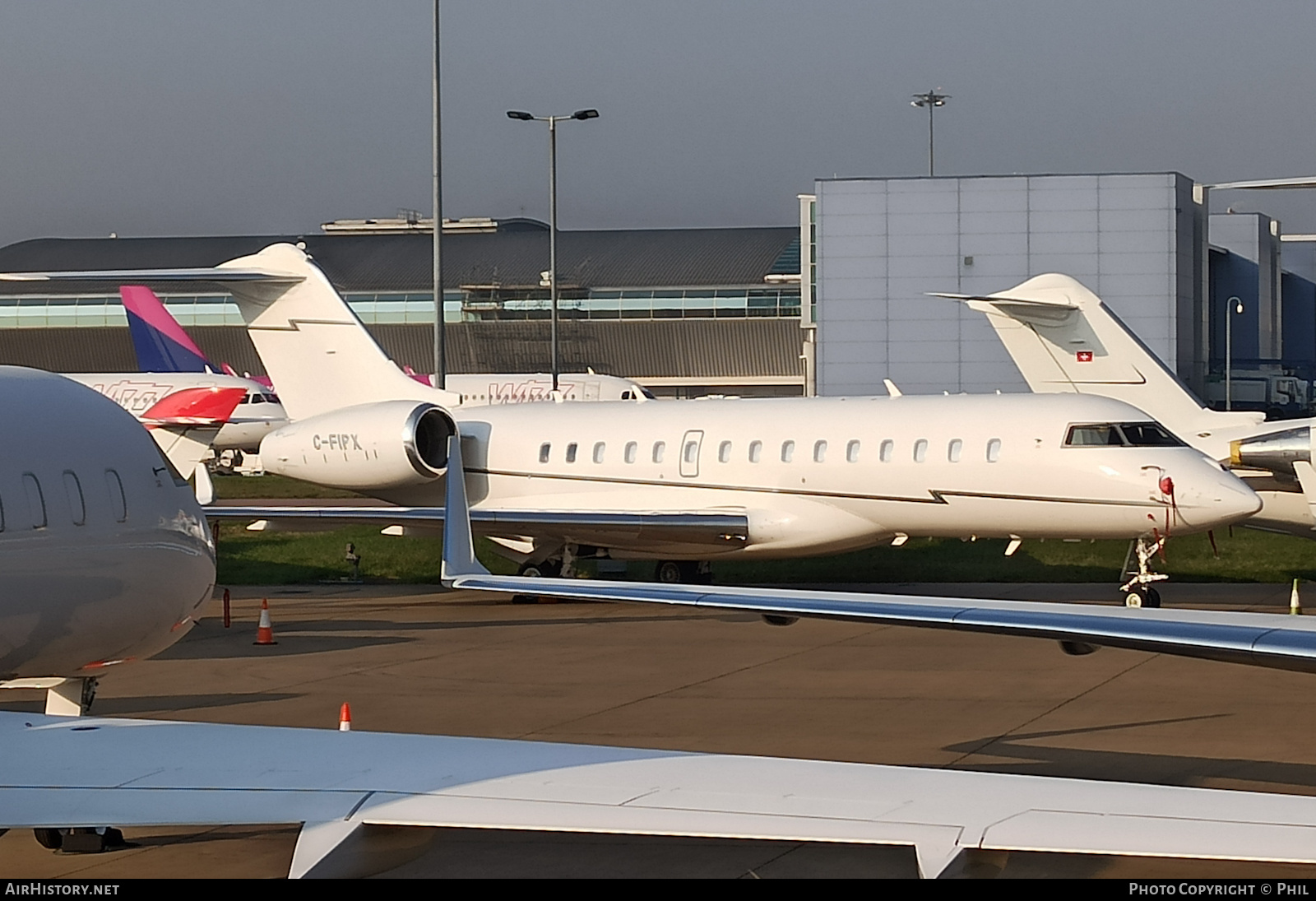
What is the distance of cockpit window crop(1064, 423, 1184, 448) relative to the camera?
20.0 meters

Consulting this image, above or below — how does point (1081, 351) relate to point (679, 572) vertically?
above

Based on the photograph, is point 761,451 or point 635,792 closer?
point 635,792

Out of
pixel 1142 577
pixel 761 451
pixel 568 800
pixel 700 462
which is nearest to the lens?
pixel 568 800

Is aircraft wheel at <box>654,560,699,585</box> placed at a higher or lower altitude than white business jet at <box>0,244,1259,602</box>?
lower

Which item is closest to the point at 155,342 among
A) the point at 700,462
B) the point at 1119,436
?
the point at 700,462

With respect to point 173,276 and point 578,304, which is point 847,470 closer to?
point 173,276

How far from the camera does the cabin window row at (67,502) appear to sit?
7805 millimetres

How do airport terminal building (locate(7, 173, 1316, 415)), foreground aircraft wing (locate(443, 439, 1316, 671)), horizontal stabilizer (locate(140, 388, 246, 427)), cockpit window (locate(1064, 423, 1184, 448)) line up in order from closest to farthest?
foreground aircraft wing (locate(443, 439, 1316, 671)) < horizontal stabilizer (locate(140, 388, 246, 427)) < cockpit window (locate(1064, 423, 1184, 448)) < airport terminal building (locate(7, 173, 1316, 415))

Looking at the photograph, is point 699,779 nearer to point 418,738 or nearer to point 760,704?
point 418,738

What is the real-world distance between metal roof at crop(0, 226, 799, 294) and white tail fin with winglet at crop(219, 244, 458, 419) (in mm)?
52252

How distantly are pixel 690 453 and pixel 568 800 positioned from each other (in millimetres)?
18827

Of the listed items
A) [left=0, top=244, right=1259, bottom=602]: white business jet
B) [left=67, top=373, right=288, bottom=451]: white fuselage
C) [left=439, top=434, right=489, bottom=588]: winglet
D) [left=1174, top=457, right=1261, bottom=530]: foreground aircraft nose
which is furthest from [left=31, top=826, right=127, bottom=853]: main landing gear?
[left=67, top=373, right=288, bottom=451]: white fuselage

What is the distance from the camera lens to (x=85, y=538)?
8.28 meters

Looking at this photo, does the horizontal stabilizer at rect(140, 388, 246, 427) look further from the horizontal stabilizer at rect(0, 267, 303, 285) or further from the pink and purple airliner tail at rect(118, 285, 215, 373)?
the pink and purple airliner tail at rect(118, 285, 215, 373)
